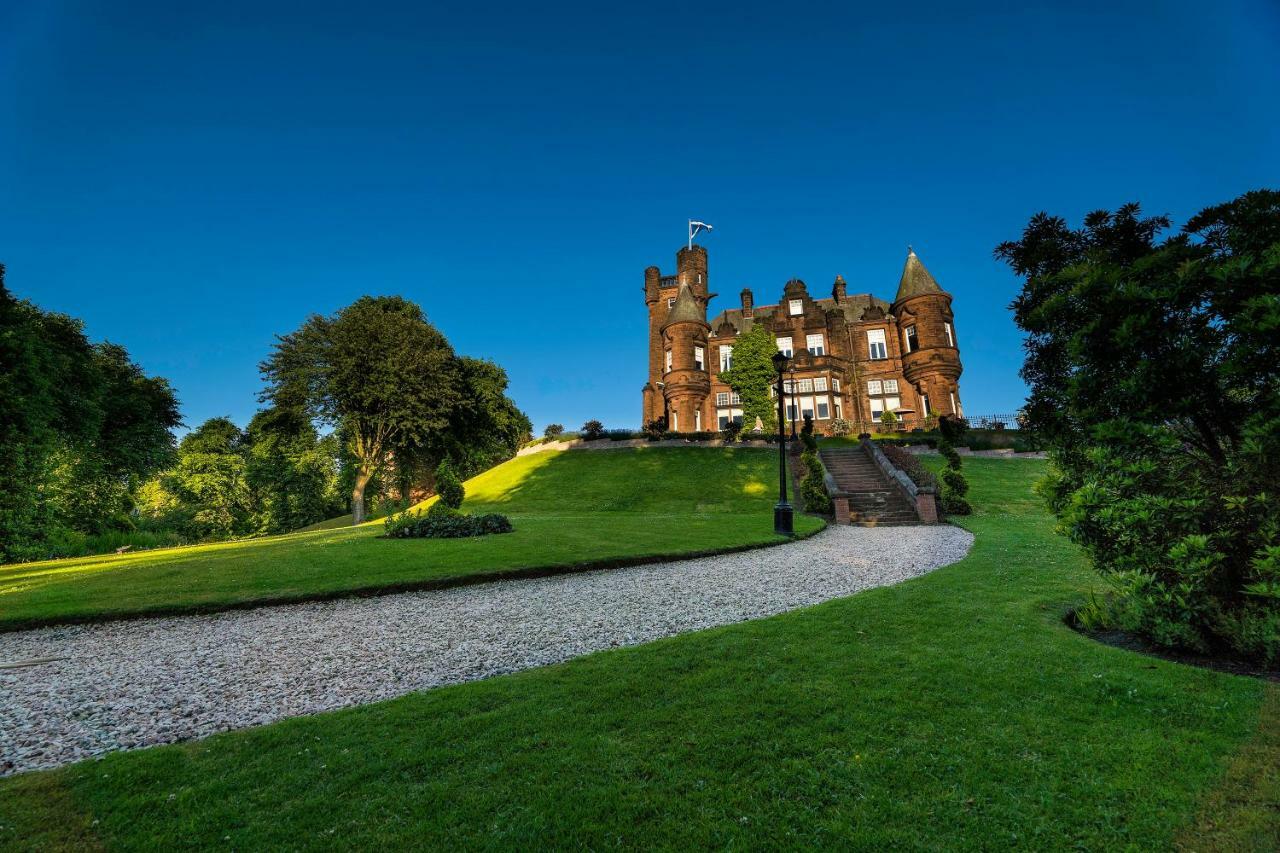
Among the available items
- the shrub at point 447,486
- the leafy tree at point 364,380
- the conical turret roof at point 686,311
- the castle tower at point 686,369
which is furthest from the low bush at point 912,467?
the leafy tree at point 364,380

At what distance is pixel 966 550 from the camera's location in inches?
518

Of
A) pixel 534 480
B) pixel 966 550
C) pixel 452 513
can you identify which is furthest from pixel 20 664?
pixel 534 480

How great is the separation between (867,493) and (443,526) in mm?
18003

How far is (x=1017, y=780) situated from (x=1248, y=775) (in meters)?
1.26

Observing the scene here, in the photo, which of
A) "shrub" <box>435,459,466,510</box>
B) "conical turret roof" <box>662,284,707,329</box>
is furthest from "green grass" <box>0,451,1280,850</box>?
"conical turret roof" <box>662,284,707,329</box>

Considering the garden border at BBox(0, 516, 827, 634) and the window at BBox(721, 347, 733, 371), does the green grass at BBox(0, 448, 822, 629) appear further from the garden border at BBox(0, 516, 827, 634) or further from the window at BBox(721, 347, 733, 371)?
the window at BBox(721, 347, 733, 371)

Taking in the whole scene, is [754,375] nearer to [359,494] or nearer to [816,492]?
[816,492]

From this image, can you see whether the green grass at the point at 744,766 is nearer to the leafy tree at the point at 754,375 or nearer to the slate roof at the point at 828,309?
the leafy tree at the point at 754,375

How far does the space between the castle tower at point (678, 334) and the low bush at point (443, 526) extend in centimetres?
3112

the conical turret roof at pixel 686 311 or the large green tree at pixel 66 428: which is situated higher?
the conical turret roof at pixel 686 311

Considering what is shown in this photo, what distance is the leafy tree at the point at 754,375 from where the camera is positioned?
4531 centimetres

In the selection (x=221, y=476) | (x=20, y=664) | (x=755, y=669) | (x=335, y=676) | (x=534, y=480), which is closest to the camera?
(x=755, y=669)

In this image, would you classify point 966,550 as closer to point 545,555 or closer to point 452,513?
point 545,555

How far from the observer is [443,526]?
665 inches
